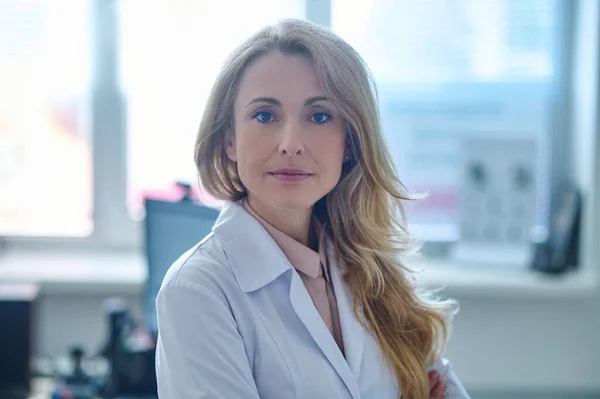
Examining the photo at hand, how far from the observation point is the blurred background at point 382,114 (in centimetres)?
264

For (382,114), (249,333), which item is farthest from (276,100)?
(382,114)

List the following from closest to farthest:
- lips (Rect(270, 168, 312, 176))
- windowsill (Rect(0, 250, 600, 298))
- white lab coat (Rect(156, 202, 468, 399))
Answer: white lab coat (Rect(156, 202, 468, 399)) < lips (Rect(270, 168, 312, 176)) < windowsill (Rect(0, 250, 600, 298))

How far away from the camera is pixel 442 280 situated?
2.47 metres

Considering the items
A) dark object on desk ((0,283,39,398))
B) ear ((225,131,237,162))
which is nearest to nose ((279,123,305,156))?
ear ((225,131,237,162))

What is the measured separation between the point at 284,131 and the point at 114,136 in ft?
5.83

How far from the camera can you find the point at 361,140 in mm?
1226

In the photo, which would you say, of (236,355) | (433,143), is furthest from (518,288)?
(236,355)

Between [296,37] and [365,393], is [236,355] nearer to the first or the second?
[365,393]

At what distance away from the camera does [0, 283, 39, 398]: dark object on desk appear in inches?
74.3

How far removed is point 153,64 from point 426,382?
6.12ft

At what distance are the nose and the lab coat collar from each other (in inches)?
6.2

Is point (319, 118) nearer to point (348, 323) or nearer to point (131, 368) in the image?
point (348, 323)

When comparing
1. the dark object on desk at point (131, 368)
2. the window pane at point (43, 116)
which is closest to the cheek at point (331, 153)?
the dark object on desk at point (131, 368)

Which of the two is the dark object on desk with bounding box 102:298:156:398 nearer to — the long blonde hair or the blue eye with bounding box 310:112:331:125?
the long blonde hair
